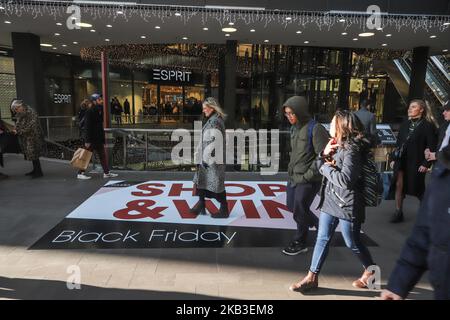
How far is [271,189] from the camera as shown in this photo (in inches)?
273

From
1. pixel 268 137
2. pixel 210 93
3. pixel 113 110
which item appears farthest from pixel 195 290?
pixel 210 93

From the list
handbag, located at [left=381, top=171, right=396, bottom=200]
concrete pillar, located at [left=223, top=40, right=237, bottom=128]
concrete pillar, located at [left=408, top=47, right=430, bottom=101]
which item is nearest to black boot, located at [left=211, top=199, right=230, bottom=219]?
handbag, located at [left=381, top=171, right=396, bottom=200]

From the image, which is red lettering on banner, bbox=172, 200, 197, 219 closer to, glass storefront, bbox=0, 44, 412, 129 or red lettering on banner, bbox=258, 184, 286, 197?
red lettering on banner, bbox=258, 184, 286, 197

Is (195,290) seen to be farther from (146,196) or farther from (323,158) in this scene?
(146,196)

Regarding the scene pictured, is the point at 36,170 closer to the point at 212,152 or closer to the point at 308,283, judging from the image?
the point at 212,152

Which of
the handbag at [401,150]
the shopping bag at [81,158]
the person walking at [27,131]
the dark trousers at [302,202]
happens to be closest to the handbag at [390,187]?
the handbag at [401,150]

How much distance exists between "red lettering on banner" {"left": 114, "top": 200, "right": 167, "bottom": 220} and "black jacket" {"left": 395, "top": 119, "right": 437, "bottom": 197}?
141 inches

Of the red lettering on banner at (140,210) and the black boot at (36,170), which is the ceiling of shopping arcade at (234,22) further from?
A: the red lettering on banner at (140,210)

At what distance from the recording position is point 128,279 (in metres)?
3.34

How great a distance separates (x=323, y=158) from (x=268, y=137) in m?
5.82

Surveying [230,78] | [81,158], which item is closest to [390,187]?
[81,158]

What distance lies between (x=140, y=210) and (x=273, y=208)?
7.02 feet

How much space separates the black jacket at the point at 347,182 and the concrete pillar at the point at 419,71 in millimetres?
14326

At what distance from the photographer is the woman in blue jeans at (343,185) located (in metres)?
2.78
